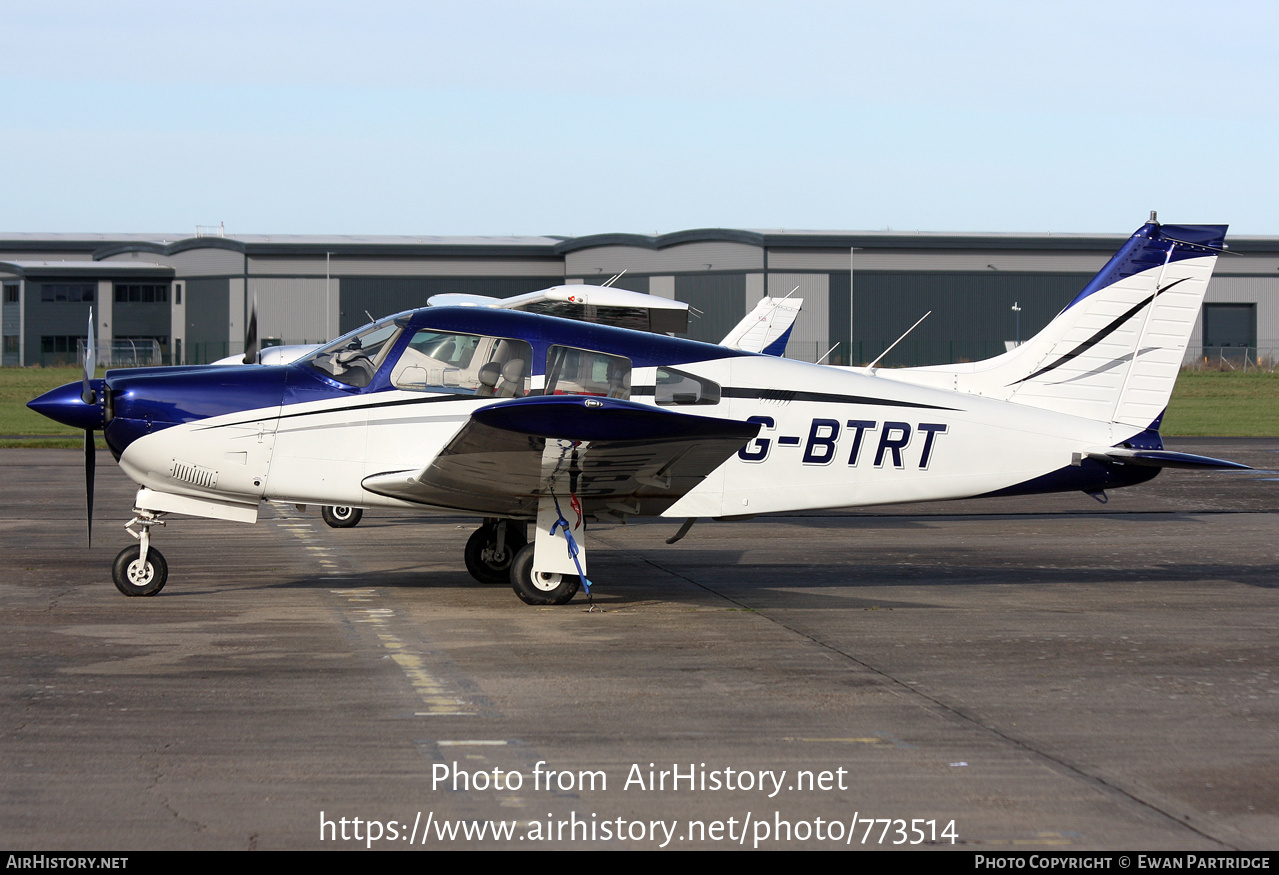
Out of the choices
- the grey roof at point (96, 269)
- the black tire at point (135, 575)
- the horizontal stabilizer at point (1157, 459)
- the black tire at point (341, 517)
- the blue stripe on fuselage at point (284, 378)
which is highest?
the grey roof at point (96, 269)

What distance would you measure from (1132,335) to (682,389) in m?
4.11

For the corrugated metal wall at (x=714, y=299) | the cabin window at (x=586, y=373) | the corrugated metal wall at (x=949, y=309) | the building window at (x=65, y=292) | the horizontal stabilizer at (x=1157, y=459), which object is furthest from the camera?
the building window at (x=65, y=292)

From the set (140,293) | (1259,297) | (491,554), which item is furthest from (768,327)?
(140,293)

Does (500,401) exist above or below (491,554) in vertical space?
above

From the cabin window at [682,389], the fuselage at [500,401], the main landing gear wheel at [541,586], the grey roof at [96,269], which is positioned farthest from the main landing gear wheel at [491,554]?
the grey roof at [96,269]

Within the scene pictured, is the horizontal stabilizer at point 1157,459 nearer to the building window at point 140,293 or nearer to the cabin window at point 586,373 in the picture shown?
the cabin window at point 586,373

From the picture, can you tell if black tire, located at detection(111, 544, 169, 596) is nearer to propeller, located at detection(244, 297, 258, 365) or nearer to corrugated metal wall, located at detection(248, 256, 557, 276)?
propeller, located at detection(244, 297, 258, 365)

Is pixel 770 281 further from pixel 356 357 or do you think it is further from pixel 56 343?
pixel 356 357

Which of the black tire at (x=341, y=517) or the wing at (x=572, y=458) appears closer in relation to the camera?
the wing at (x=572, y=458)

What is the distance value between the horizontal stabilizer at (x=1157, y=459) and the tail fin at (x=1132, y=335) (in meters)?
0.48

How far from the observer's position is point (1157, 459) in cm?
955

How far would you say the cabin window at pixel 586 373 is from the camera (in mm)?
8859

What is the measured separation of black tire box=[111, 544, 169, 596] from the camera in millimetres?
9062
